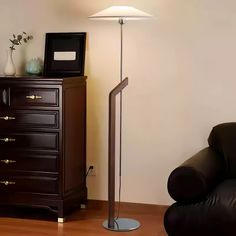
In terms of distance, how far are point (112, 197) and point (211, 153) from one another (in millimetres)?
799

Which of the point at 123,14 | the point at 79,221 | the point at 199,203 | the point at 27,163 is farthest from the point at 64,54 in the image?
the point at 199,203

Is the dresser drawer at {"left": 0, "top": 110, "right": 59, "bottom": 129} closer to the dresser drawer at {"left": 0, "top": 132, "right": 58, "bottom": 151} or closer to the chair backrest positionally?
the dresser drawer at {"left": 0, "top": 132, "right": 58, "bottom": 151}

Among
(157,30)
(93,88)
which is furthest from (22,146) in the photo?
(157,30)

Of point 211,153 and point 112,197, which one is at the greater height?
point 211,153

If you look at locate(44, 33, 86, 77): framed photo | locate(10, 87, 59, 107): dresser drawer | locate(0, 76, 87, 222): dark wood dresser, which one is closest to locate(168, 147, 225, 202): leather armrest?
locate(0, 76, 87, 222): dark wood dresser

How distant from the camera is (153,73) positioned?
422 centimetres

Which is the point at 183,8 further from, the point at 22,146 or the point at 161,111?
the point at 22,146

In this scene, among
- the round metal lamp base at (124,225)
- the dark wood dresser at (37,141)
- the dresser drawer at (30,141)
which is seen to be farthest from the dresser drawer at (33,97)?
the round metal lamp base at (124,225)

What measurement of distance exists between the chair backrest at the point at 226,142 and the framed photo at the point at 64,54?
4.05 ft

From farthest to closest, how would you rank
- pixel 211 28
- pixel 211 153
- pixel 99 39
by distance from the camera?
pixel 99 39
pixel 211 28
pixel 211 153

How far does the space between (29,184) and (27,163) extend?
166 millimetres

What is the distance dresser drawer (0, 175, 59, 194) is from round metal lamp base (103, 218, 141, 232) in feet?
1.65

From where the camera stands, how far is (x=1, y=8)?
454cm

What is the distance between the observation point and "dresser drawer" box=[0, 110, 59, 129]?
400cm
